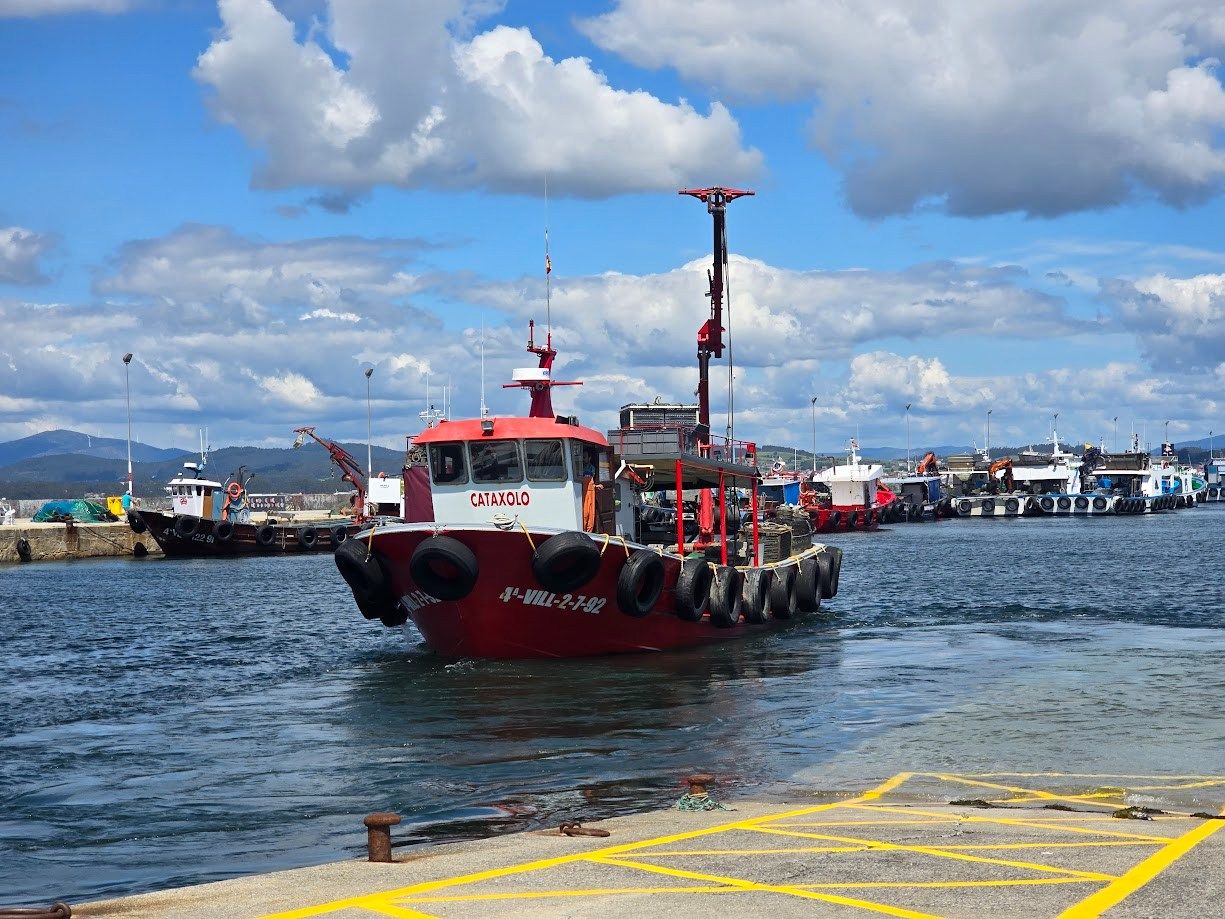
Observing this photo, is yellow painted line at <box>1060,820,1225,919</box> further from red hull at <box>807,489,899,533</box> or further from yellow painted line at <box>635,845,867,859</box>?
red hull at <box>807,489,899,533</box>

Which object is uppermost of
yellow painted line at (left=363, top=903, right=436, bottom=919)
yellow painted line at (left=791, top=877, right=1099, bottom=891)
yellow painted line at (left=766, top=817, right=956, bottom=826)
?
yellow painted line at (left=363, top=903, right=436, bottom=919)

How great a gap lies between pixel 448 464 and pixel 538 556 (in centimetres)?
350

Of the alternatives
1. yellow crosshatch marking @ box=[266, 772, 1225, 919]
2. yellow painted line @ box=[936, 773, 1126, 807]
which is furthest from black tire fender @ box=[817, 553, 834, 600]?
yellow crosshatch marking @ box=[266, 772, 1225, 919]

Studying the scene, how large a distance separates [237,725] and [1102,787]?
44.6ft

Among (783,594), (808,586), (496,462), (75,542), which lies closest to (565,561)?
(496,462)

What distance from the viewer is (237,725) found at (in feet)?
71.6

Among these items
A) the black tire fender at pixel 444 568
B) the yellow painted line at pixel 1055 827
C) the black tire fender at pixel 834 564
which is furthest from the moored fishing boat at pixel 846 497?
the yellow painted line at pixel 1055 827

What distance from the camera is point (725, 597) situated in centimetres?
3088

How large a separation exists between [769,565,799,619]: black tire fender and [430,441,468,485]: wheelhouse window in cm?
1132

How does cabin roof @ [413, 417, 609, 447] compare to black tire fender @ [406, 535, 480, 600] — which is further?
cabin roof @ [413, 417, 609, 447]

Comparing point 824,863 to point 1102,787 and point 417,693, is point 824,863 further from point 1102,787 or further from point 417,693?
point 417,693

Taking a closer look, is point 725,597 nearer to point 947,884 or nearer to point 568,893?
point 947,884

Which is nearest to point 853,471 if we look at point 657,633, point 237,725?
point 657,633

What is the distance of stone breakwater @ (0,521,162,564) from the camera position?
8594 cm
